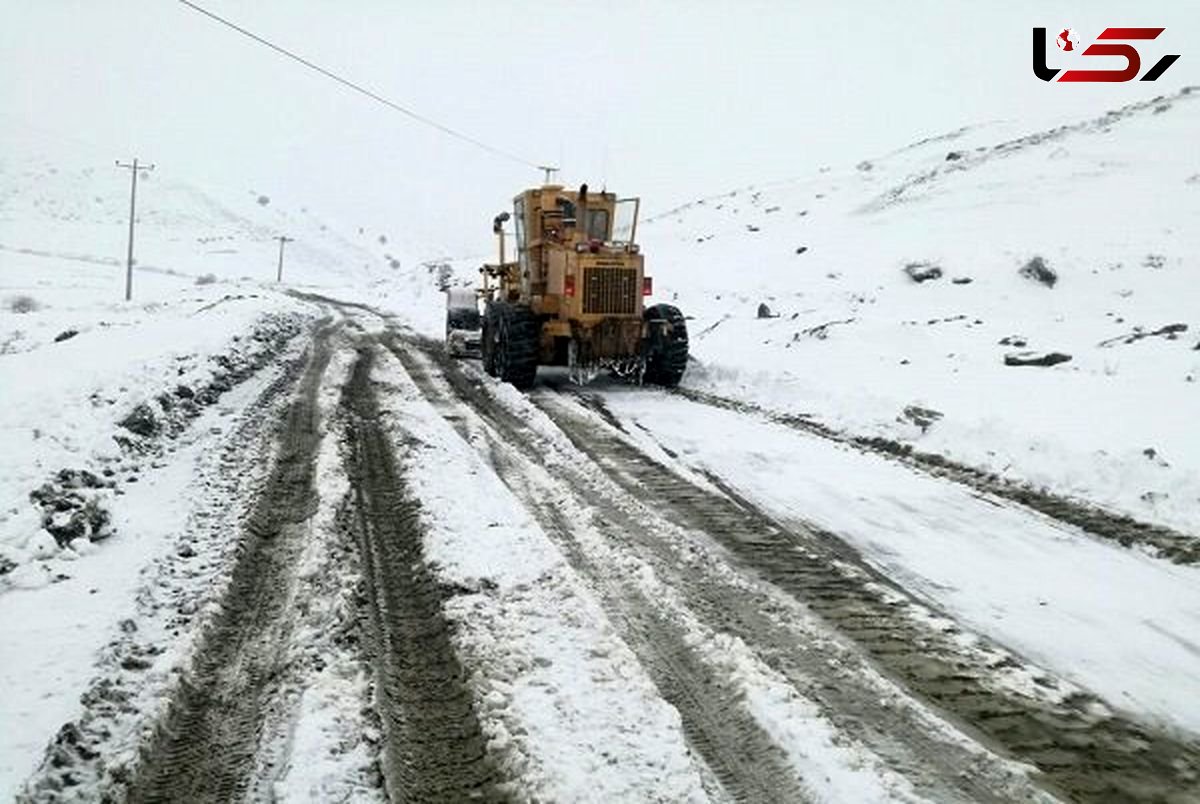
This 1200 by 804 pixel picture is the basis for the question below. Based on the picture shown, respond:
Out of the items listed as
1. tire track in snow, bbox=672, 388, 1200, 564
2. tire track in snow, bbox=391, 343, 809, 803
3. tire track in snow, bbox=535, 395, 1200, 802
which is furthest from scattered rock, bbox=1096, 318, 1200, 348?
tire track in snow, bbox=391, 343, 809, 803

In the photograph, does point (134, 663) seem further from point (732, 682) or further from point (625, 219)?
point (625, 219)

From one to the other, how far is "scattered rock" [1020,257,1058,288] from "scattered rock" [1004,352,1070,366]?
991cm

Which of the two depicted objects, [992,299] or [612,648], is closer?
[612,648]

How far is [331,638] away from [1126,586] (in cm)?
457

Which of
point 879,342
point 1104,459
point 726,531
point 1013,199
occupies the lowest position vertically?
point 726,531

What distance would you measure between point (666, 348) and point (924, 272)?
528 inches

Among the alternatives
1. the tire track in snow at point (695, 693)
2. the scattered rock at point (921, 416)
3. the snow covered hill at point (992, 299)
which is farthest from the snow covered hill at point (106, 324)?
the scattered rock at point (921, 416)

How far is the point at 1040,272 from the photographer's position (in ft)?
69.0

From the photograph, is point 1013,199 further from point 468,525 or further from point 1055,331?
point 468,525

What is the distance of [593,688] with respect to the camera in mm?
3617

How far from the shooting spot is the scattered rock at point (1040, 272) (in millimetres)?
20859

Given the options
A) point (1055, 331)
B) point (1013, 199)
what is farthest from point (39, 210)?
point (1055, 331)

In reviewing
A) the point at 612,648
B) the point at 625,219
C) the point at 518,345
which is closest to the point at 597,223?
the point at 625,219

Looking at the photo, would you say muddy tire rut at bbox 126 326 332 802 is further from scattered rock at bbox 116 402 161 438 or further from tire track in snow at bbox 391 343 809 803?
scattered rock at bbox 116 402 161 438
